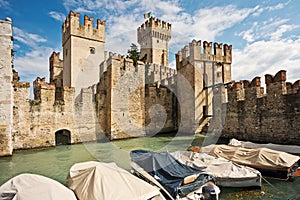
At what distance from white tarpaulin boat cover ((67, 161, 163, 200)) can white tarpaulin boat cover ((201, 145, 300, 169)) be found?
16.6ft

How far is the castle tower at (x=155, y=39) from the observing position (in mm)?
46500

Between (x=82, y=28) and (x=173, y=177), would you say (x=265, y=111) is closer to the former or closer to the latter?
(x=173, y=177)

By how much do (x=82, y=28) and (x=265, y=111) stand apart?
2124 centimetres

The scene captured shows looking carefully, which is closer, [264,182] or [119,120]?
[264,182]

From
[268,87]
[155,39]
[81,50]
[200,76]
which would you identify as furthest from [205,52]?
[155,39]

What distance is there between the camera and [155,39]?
4684 centimetres

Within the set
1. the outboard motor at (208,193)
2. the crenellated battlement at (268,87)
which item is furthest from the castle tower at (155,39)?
the outboard motor at (208,193)

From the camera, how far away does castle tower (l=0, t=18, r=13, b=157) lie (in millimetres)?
11523

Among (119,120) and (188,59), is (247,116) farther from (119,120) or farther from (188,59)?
(119,120)

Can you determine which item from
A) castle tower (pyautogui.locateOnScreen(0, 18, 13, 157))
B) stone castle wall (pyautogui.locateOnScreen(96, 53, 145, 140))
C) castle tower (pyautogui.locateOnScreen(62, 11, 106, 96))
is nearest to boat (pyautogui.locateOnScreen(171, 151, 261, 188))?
stone castle wall (pyautogui.locateOnScreen(96, 53, 145, 140))

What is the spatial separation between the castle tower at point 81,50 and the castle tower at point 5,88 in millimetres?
9605

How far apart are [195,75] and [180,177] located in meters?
15.5

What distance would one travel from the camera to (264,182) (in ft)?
23.9

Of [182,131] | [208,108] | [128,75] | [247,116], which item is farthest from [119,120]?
[247,116]
